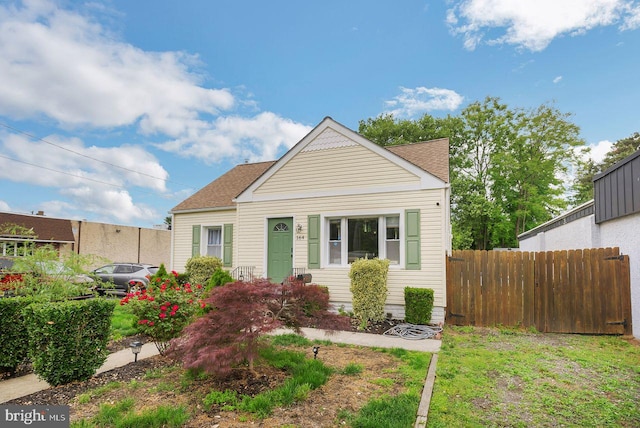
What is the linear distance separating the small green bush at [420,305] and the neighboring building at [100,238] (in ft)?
55.6

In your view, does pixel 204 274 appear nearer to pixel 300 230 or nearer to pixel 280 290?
pixel 300 230

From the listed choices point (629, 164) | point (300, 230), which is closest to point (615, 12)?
point (629, 164)

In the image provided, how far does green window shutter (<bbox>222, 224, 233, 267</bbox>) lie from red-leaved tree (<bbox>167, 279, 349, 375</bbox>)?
789 centimetres

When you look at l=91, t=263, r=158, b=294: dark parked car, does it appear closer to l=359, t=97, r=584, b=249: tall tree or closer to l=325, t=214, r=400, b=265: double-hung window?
l=325, t=214, r=400, b=265: double-hung window

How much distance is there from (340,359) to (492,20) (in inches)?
553

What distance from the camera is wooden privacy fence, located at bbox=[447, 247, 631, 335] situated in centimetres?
718

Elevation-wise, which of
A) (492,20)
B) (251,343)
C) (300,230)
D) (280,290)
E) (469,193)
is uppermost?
(492,20)

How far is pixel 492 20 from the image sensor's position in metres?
12.8

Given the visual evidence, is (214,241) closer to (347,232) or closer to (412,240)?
(347,232)

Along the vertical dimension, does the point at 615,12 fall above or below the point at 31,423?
above

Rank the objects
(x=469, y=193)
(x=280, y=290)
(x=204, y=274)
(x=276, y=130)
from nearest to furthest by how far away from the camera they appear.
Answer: (x=280, y=290) < (x=204, y=274) < (x=276, y=130) < (x=469, y=193)

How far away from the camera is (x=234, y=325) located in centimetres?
→ 370

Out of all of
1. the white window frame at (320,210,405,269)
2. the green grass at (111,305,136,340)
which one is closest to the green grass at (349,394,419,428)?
the green grass at (111,305,136,340)

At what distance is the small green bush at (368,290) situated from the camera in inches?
313
